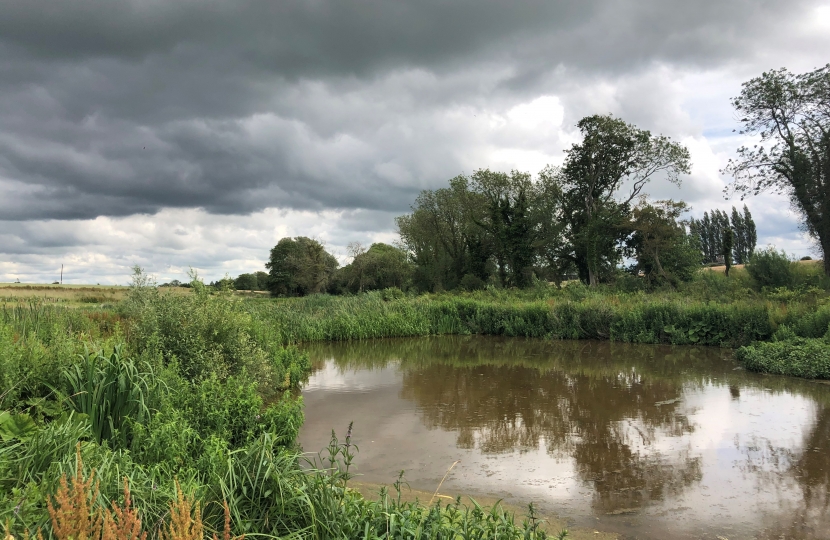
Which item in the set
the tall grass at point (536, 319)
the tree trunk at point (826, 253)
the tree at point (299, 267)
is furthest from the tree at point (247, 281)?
the tree trunk at point (826, 253)

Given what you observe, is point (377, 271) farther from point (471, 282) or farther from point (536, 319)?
point (536, 319)

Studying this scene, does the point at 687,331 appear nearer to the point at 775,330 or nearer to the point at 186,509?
the point at 775,330

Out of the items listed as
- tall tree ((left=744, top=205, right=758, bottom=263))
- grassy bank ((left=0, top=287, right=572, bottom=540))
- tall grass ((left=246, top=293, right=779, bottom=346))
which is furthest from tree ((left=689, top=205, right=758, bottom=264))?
grassy bank ((left=0, top=287, right=572, bottom=540))

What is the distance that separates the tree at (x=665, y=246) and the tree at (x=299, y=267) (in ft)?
90.8

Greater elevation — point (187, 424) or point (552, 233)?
point (552, 233)

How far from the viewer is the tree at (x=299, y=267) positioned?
150 feet

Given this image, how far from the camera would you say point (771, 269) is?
20672mm

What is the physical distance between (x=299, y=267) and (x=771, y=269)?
36.6m

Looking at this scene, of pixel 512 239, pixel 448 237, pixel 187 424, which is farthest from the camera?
pixel 448 237

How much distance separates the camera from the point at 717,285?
22656mm

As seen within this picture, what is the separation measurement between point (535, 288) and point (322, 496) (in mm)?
25340

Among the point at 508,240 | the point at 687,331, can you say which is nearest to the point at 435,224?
the point at 508,240

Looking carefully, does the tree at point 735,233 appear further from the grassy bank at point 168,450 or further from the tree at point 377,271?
the grassy bank at point 168,450

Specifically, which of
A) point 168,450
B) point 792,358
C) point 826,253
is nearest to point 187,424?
point 168,450
